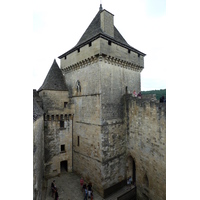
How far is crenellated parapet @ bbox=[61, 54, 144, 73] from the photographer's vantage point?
32.6 feet

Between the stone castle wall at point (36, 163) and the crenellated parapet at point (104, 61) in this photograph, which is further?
the crenellated parapet at point (104, 61)

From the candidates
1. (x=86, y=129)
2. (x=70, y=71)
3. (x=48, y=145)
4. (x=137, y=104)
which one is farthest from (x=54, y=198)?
(x=70, y=71)

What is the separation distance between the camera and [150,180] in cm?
913

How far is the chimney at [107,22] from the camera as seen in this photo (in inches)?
416

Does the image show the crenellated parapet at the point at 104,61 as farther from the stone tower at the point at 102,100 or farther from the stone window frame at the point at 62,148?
the stone window frame at the point at 62,148

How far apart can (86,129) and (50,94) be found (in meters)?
4.78

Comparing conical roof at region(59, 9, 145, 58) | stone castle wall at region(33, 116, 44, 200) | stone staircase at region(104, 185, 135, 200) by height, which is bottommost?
stone staircase at region(104, 185, 135, 200)

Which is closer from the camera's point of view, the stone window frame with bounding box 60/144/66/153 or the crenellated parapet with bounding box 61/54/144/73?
the crenellated parapet with bounding box 61/54/144/73

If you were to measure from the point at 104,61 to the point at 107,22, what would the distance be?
11.8ft

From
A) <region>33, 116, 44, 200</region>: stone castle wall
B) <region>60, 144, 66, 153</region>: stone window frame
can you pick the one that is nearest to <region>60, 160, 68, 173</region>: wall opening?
<region>60, 144, 66, 153</region>: stone window frame

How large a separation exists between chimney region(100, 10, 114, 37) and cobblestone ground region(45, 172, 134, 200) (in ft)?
42.8

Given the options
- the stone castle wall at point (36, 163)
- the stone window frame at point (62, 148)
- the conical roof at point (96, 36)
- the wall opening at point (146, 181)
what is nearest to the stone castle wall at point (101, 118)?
the stone window frame at point (62, 148)

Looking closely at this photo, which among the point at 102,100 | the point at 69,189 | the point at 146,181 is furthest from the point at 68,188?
the point at 102,100

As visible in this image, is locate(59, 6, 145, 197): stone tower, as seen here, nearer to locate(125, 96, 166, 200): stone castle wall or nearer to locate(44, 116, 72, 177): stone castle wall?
locate(44, 116, 72, 177): stone castle wall
